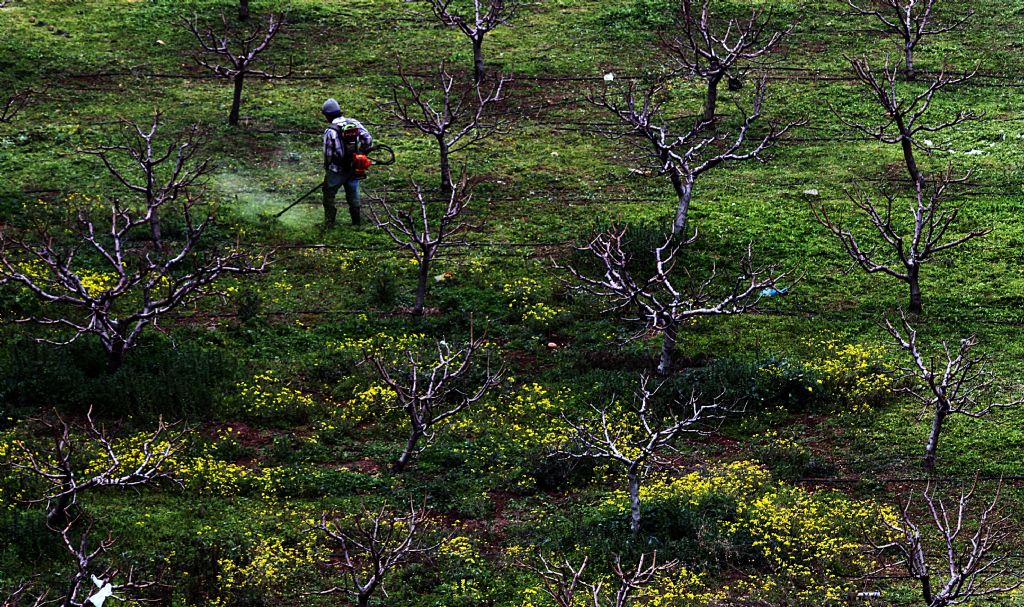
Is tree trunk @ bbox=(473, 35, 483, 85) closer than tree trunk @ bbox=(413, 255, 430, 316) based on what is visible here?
No

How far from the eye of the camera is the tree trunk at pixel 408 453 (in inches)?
584

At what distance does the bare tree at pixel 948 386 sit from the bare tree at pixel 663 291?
2306mm

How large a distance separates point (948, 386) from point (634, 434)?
4.50 metres

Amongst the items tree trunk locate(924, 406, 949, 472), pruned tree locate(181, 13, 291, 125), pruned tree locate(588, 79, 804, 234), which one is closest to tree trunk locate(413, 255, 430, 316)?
pruned tree locate(588, 79, 804, 234)

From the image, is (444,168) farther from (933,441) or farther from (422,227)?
(933,441)

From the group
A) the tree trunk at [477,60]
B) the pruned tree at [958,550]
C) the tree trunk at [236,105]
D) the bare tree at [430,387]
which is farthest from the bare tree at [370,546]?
the tree trunk at [477,60]

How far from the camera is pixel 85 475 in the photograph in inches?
567

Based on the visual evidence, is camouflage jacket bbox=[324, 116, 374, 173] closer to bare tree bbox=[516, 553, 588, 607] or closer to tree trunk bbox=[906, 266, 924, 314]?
tree trunk bbox=[906, 266, 924, 314]

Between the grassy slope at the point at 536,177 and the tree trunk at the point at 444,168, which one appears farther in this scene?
the tree trunk at the point at 444,168

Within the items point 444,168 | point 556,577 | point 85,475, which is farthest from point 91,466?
point 444,168

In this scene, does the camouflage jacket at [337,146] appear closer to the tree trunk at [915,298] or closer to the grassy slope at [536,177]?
the grassy slope at [536,177]

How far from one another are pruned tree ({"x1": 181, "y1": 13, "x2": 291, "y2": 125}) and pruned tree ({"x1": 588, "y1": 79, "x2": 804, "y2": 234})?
7643mm

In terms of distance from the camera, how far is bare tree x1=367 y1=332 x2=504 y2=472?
1486cm

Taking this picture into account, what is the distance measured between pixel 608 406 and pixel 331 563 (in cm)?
503
